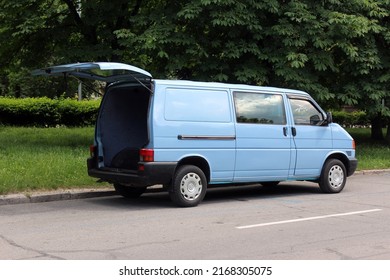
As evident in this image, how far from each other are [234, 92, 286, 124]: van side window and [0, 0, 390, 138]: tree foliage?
4.66m

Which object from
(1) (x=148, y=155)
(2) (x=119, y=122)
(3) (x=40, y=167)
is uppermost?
(2) (x=119, y=122)

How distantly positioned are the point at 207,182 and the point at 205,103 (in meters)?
1.44

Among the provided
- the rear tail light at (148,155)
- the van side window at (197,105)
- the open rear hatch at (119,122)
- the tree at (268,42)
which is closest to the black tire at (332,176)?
the van side window at (197,105)

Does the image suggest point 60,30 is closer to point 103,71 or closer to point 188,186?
point 103,71

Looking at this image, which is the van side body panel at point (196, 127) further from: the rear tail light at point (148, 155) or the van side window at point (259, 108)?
the van side window at point (259, 108)

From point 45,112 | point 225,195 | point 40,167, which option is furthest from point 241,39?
point 45,112

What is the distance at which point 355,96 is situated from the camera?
16766mm

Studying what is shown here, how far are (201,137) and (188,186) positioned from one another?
2.94ft

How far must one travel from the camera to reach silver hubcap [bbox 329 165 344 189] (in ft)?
36.0

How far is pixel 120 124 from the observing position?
10086mm

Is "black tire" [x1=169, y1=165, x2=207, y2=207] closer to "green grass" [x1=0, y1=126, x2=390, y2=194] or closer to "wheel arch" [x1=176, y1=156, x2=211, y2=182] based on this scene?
"wheel arch" [x1=176, y1=156, x2=211, y2=182]

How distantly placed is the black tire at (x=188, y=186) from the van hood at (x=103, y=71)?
69.3 inches

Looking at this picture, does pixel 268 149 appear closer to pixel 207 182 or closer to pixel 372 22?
pixel 207 182

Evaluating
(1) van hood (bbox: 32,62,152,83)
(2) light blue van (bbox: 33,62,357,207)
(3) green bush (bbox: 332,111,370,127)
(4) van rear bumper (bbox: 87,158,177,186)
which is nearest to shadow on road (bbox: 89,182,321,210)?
(2) light blue van (bbox: 33,62,357,207)
